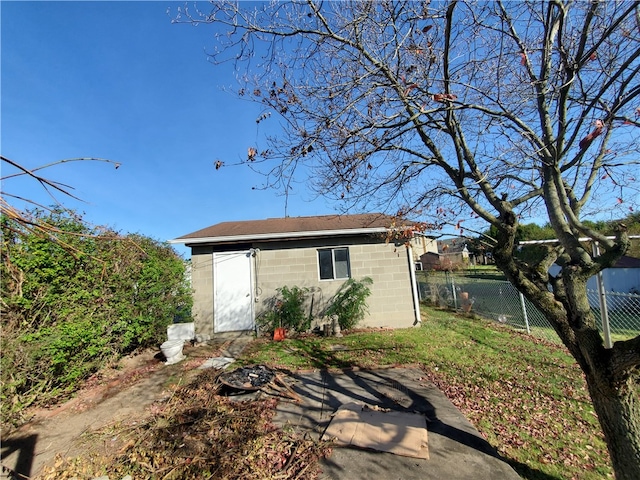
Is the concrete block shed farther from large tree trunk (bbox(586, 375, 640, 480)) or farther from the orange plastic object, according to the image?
large tree trunk (bbox(586, 375, 640, 480))

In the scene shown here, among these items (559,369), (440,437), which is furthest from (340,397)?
(559,369)

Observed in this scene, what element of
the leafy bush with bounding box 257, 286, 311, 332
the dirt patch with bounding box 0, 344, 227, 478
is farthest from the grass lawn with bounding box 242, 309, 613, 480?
the dirt patch with bounding box 0, 344, 227, 478

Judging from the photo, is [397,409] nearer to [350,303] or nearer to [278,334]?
[350,303]

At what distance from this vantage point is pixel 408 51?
305 centimetres

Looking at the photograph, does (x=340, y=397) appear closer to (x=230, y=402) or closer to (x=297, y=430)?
(x=297, y=430)

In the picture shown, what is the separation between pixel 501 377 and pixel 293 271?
5736 mm

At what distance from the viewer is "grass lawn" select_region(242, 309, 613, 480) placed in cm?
308


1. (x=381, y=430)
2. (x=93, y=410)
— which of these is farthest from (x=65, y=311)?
(x=381, y=430)

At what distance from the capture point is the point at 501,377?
16.3 feet

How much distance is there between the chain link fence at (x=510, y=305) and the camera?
7.73 meters

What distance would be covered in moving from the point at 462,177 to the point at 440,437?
9.42 feet

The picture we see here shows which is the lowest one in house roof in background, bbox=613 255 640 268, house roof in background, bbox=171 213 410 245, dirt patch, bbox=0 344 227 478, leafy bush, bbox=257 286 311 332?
dirt patch, bbox=0 344 227 478

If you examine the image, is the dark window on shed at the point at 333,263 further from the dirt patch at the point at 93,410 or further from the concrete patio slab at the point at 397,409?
the dirt patch at the point at 93,410

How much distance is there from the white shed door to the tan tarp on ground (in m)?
5.45
